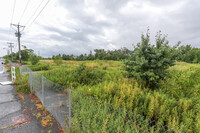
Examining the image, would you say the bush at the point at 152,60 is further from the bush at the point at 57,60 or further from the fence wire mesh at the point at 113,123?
the bush at the point at 57,60

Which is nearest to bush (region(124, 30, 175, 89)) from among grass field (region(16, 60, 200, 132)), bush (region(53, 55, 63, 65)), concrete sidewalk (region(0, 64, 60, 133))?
grass field (region(16, 60, 200, 132))

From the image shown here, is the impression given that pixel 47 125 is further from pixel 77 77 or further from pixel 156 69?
pixel 156 69

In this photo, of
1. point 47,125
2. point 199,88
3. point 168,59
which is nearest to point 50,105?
point 47,125

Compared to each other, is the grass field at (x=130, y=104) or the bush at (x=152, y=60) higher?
the bush at (x=152, y=60)

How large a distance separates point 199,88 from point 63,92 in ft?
21.9

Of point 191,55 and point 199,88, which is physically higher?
point 191,55

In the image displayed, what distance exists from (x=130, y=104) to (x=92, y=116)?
124cm

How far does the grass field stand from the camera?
7.30 ft

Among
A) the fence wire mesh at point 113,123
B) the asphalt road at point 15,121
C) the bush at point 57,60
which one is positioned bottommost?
the asphalt road at point 15,121

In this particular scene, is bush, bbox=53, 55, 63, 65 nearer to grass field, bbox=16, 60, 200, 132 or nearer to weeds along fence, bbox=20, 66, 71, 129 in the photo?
grass field, bbox=16, 60, 200, 132

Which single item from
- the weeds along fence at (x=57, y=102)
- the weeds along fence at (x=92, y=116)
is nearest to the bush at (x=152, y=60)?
the weeds along fence at (x=92, y=116)

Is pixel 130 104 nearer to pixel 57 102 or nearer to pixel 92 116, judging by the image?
pixel 92 116

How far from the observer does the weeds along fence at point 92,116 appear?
2.16m

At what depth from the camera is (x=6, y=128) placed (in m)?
2.86
